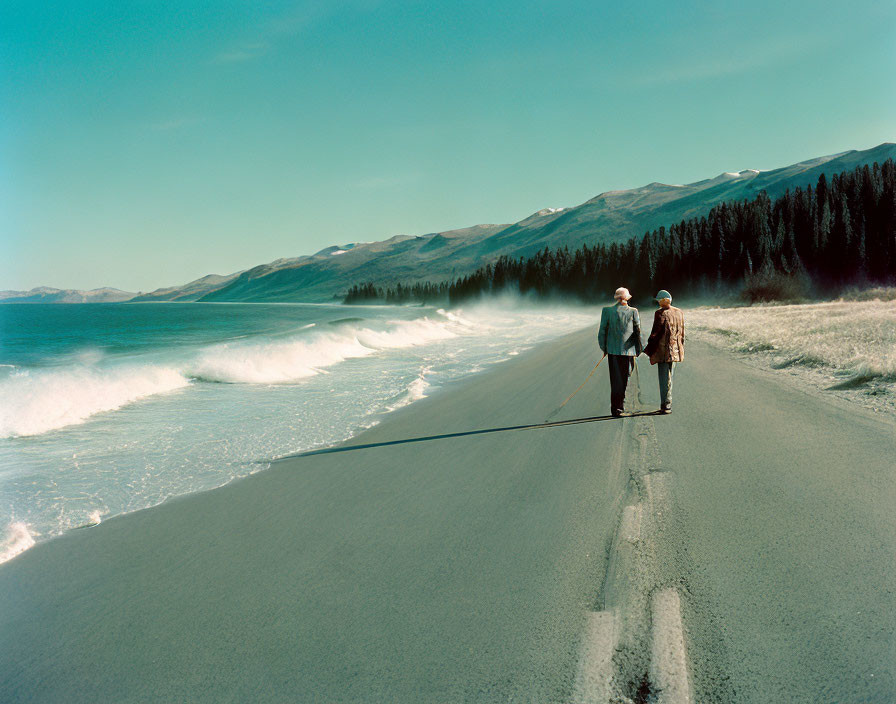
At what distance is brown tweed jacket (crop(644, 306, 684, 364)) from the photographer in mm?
9180

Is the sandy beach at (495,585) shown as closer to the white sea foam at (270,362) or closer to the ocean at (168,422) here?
the ocean at (168,422)

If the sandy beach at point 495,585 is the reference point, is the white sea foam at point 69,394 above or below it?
above

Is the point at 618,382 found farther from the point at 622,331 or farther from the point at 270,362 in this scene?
the point at 270,362

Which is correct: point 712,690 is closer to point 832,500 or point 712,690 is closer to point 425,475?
point 832,500

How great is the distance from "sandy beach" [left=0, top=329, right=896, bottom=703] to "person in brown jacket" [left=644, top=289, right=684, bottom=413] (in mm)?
2249

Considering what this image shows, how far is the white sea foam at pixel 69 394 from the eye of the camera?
36.3 ft

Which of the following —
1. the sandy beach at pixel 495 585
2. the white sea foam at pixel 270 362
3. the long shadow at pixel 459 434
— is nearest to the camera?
the sandy beach at pixel 495 585

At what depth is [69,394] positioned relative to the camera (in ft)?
41.7

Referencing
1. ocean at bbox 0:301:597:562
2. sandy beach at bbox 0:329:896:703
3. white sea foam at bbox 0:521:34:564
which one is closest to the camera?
sandy beach at bbox 0:329:896:703

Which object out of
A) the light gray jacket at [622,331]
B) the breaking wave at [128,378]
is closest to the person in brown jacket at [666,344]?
the light gray jacket at [622,331]

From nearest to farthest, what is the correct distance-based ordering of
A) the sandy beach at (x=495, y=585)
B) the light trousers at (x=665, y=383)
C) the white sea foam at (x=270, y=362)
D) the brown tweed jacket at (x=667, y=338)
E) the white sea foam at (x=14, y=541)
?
1. the sandy beach at (x=495, y=585)
2. the white sea foam at (x=14, y=541)
3. the light trousers at (x=665, y=383)
4. the brown tweed jacket at (x=667, y=338)
5. the white sea foam at (x=270, y=362)

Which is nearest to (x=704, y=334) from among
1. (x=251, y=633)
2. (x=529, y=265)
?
(x=251, y=633)

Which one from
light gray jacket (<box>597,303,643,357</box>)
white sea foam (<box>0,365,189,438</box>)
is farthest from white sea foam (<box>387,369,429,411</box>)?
white sea foam (<box>0,365,189,438</box>)

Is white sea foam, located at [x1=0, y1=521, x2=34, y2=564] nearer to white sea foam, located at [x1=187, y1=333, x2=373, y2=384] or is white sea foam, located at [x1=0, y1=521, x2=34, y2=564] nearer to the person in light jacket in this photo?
the person in light jacket
